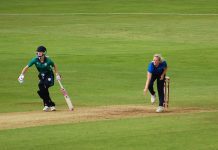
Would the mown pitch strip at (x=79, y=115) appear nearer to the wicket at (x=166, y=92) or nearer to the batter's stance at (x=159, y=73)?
the wicket at (x=166, y=92)

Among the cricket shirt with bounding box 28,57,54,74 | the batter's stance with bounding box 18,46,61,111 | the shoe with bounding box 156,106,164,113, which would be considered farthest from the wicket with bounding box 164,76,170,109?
the cricket shirt with bounding box 28,57,54,74

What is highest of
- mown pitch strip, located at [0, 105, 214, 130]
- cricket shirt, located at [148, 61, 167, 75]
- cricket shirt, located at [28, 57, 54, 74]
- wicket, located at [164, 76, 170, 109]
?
cricket shirt, located at [28, 57, 54, 74]

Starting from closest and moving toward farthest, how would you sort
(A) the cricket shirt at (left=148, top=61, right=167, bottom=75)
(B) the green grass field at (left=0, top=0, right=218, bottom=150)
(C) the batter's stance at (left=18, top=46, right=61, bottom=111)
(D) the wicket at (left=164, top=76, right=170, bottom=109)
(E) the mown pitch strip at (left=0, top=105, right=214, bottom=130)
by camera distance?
(B) the green grass field at (left=0, top=0, right=218, bottom=150) → (E) the mown pitch strip at (left=0, top=105, right=214, bottom=130) → (C) the batter's stance at (left=18, top=46, right=61, bottom=111) → (A) the cricket shirt at (left=148, top=61, right=167, bottom=75) → (D) the wicket at (left=164, top=76, right=170, bottom=109)

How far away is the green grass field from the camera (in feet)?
69.7

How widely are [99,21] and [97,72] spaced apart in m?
30.7

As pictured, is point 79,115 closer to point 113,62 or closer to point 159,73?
point 159,73

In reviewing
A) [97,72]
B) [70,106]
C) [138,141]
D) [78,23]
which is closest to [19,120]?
[70,106]

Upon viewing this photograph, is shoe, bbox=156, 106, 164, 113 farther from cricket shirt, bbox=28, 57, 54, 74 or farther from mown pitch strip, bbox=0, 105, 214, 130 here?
cricket shirt, bbox=28, 57, 54, 74

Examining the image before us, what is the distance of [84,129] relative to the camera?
22406 mm

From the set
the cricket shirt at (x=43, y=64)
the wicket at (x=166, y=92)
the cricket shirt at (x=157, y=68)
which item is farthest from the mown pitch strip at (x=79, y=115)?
the cricket shirt at (x=43, y=64)

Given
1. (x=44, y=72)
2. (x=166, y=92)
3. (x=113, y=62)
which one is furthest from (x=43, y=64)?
(x=113, y=62)

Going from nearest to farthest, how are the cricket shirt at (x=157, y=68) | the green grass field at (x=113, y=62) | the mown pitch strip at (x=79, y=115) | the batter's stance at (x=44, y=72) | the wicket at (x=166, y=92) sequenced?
the green grass field at (x=113, y=62) < the mown pitch strip at (x=79, y=115) < the batter's stance at (x=44, y=72) < the cricket shirt at (x=157, y=68) < the wicket at (x=166, y=92)

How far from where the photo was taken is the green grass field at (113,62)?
2123cm

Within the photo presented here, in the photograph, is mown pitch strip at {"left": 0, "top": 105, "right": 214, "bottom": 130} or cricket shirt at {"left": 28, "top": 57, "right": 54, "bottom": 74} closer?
mown pitch strip at {"left": 0, "top": 105, "right": 214, "bottom": 130}
